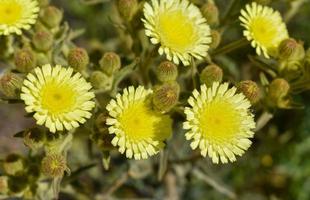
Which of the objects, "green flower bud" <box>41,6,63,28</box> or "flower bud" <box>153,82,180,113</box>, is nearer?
"flower bud" <box>153,82,180,113</box>

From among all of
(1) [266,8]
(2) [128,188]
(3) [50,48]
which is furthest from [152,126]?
(2) [128,188]

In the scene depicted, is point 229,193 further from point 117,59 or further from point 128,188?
point 117,59

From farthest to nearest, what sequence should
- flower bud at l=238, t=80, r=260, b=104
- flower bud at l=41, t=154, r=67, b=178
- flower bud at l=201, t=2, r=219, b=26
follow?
flower bud at l=201, t=2, r=219, b=26 < flower bud at l=238, t=80, r=260, b=104 < flower bud at l=41, t=154, r=67, b=178

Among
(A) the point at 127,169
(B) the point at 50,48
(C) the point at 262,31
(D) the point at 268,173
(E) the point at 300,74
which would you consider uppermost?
(B) the point at 50,48

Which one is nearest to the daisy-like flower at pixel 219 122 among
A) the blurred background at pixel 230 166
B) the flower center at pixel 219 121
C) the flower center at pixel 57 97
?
the flower center at pixel 219 121

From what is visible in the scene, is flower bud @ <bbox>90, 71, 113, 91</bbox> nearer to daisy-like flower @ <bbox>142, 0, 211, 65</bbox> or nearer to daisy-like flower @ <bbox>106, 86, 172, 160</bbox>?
daisy-like flower @ <bbox>106, 86, 172, 160</bbox>

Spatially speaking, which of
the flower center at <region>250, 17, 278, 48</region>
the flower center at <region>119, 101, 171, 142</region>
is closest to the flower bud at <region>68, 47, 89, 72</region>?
the flower center at <region>119, 101, 171, 142</region>
